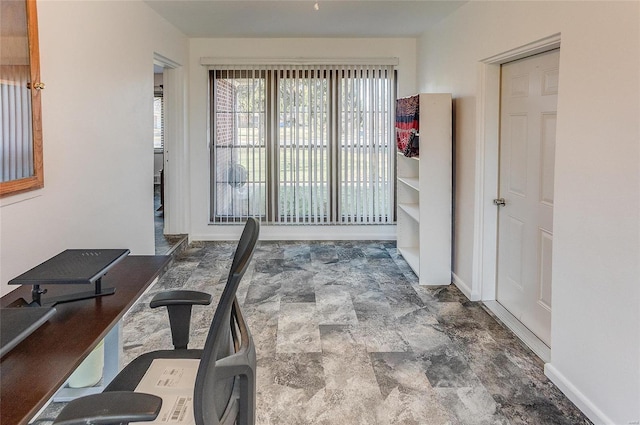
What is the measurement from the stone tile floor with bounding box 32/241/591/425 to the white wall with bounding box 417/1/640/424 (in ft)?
0.86

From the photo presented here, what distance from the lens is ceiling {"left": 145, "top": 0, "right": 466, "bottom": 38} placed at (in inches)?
164

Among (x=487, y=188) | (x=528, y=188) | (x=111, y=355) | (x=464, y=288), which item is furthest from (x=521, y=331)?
(x=111, y=355)

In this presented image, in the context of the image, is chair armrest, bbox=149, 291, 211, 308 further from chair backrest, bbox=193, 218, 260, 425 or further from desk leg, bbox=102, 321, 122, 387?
desk leg, bbox=102, 321, 122, 387

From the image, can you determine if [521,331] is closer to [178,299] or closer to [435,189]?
[435,189]

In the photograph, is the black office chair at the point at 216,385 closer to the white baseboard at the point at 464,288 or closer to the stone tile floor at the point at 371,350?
the stone tile floor at the point at 371,350

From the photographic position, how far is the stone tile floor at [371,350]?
2314 millimetres

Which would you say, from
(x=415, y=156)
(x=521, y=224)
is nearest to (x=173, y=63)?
(x=415, y=156)

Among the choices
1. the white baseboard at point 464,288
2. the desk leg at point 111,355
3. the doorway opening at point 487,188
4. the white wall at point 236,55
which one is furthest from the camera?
the white wall at point 236,55

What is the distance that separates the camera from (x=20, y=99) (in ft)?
7.36

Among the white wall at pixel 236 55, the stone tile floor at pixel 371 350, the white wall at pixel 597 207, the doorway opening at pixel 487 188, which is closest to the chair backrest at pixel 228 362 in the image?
the stone tile floor at pixel 371 350

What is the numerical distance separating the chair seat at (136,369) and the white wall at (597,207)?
1795 mm

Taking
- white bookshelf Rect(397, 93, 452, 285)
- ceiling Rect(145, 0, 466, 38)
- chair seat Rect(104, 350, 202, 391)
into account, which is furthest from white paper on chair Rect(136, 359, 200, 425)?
ceiling Rect(145, 0, 466, 38)

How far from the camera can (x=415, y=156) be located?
4438 mm

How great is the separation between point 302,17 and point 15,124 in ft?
10.3
